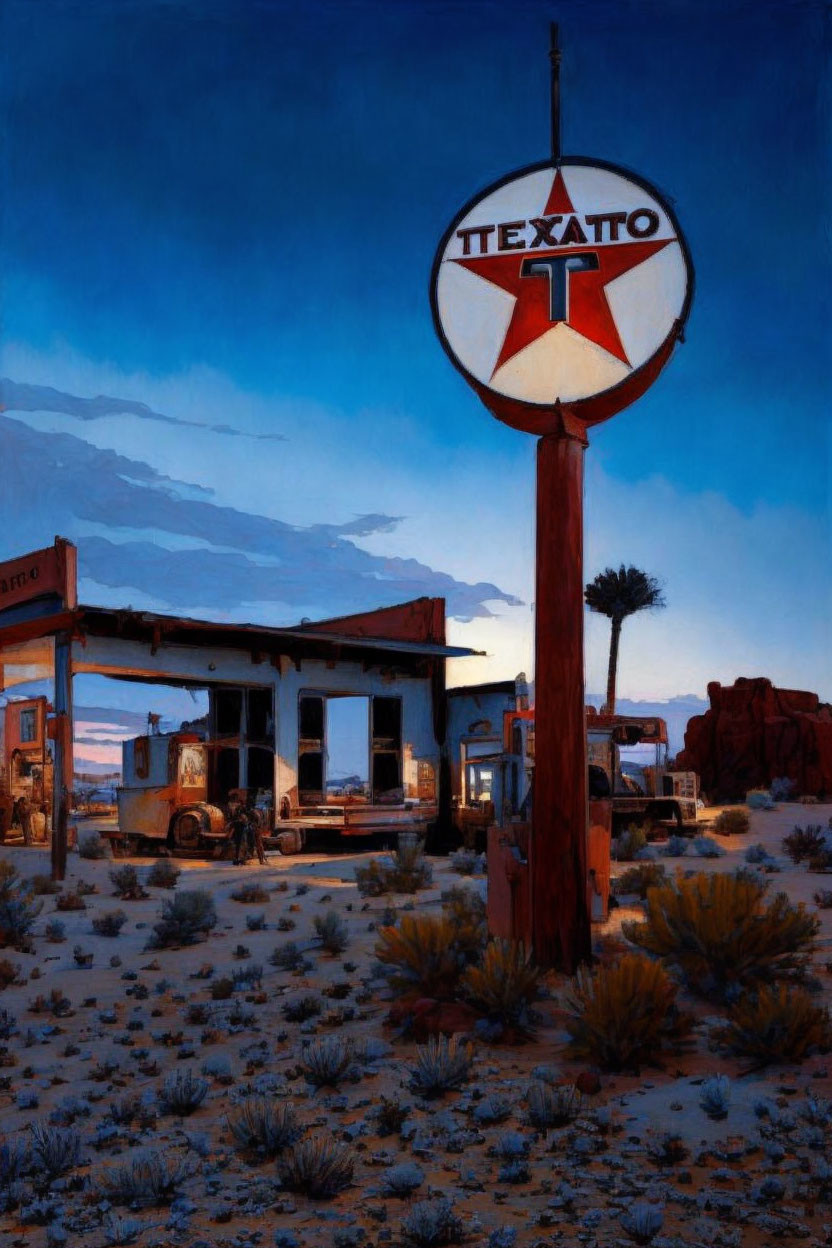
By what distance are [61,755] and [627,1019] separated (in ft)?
42.6

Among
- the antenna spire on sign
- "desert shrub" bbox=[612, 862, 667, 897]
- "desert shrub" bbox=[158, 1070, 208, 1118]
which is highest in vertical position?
the antenna spire on sign

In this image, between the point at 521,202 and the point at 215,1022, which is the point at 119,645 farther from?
the point at 521,202

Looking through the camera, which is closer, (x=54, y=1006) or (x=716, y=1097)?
(x=716, y=1097)

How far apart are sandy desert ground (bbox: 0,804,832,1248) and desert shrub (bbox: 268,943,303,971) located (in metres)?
0.12

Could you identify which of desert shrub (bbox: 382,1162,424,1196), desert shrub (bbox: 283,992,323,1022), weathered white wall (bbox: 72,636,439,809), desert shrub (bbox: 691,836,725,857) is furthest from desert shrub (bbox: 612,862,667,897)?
weathered white wall (bbox: 72,636,439,809)

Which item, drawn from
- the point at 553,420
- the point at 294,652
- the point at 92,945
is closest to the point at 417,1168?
the point at 553,420

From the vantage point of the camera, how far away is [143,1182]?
522 cm

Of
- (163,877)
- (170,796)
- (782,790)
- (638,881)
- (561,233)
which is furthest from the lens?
(782,790)

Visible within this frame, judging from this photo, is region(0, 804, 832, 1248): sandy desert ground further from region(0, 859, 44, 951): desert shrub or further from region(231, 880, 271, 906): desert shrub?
region(231, 880, 271, 906): desert shrub

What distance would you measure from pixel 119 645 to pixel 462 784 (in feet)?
27.0

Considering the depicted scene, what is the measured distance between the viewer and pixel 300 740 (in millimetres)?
23703

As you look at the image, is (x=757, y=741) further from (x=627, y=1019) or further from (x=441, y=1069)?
(x=441, y=1069)

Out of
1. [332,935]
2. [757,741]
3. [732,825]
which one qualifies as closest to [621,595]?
[757,741]

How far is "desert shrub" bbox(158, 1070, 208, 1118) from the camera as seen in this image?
21.6 ft
